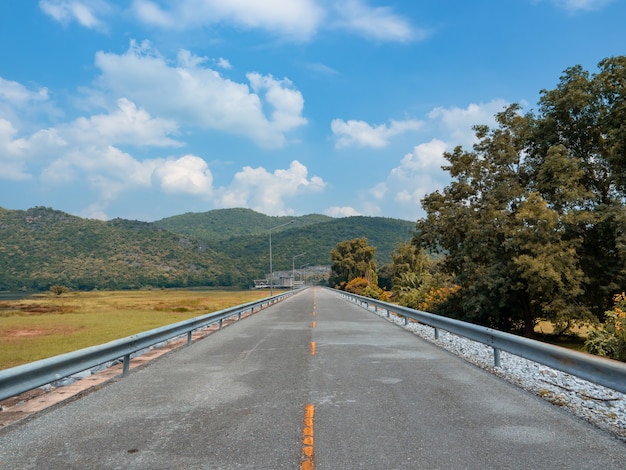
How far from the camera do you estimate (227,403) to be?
20.9 feet

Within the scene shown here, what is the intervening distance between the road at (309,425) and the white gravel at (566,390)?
32 centimetres

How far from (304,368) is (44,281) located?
5708 inches

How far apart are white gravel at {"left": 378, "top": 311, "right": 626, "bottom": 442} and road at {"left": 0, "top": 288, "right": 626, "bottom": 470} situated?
319mm

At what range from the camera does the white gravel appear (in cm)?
566

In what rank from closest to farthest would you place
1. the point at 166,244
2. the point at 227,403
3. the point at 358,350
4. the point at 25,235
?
the point at 227,403 → the point at 358,350 → the point at 25,235 → the point at 166,244

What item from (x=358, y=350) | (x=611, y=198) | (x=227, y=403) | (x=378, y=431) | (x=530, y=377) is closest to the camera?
(x=378, y=431)

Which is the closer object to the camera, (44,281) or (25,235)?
(44,281)

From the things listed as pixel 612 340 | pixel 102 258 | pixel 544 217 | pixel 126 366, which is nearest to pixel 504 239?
pixel 544 217

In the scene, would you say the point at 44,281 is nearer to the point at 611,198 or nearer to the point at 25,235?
the point at 25,235

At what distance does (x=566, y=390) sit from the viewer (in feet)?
24.0

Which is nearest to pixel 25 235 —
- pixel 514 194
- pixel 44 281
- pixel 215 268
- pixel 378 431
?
pixel 44 281

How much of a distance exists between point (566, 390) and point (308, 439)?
16.1 feet

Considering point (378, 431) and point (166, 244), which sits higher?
point (166, 244)

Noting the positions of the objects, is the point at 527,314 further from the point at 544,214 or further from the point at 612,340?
the point at 612,340
